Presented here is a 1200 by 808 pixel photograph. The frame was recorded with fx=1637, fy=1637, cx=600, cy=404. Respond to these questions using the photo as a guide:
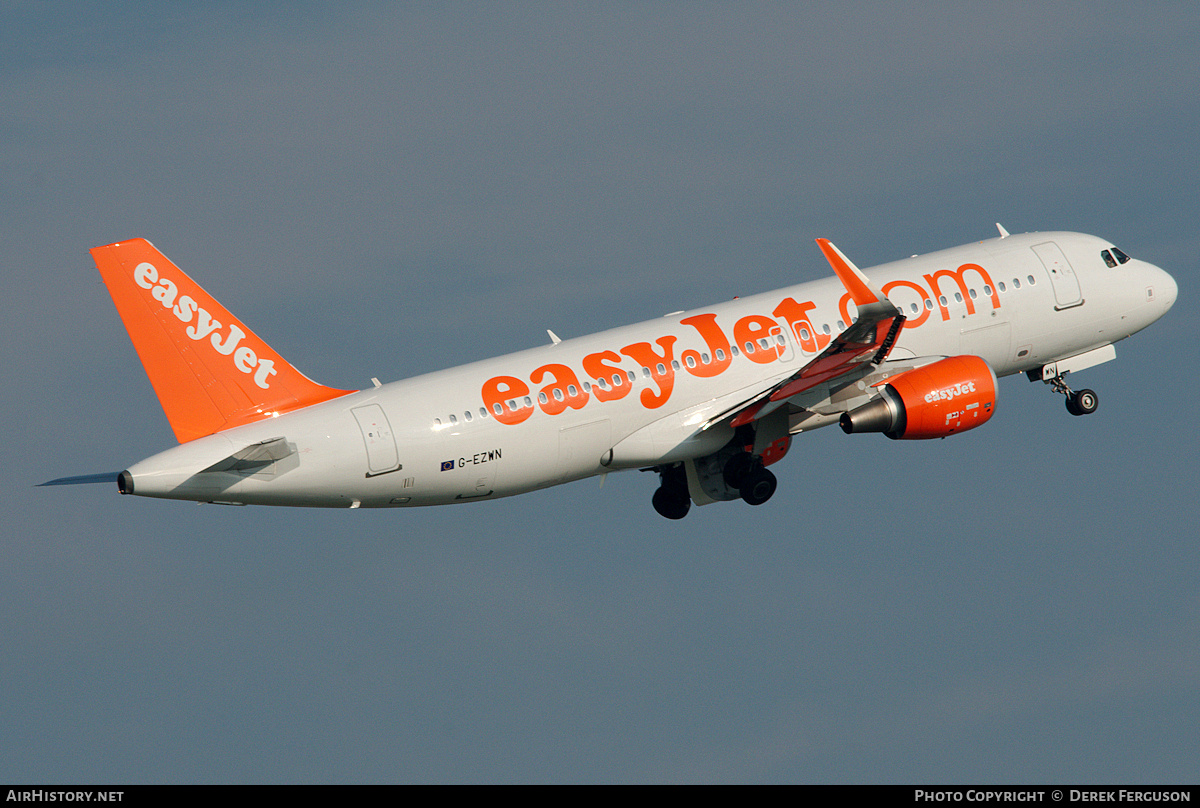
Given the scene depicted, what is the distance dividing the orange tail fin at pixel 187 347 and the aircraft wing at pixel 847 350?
36.9ft

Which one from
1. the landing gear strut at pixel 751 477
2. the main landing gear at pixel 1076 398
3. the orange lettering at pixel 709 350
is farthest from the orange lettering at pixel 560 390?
the main landing gear at pixel 1076 398

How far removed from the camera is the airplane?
3681 centimetres

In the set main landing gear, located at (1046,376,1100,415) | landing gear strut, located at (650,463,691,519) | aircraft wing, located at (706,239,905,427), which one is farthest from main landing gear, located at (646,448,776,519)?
main landing gear, located at (1046,376,1100,415)

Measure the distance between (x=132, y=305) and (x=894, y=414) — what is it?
59.4ft

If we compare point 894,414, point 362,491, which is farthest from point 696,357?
point 362,491

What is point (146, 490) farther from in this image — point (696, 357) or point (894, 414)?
point (894, 414)

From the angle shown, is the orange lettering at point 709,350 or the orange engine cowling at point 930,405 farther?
the orange lettering at point 709,350

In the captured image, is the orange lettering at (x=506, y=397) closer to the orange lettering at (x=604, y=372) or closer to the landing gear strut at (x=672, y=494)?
the orange lettering at (x=604, y=372)

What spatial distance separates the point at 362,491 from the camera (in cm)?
3744

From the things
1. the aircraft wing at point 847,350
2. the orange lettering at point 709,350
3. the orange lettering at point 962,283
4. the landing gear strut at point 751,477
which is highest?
the orange lettering at point 962,283

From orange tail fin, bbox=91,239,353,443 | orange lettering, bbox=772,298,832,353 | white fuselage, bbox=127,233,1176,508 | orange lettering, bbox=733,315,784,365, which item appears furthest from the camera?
orange lettering, bbox=772,298,832,353

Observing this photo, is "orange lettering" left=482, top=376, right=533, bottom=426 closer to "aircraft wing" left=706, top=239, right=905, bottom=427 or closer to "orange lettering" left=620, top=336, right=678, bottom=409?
"orange lettering" left=620, top=336, right=678, bottom=409

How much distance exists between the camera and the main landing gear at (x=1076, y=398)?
154 feet

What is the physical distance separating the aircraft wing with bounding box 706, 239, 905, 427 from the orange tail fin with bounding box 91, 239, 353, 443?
1126 cm
